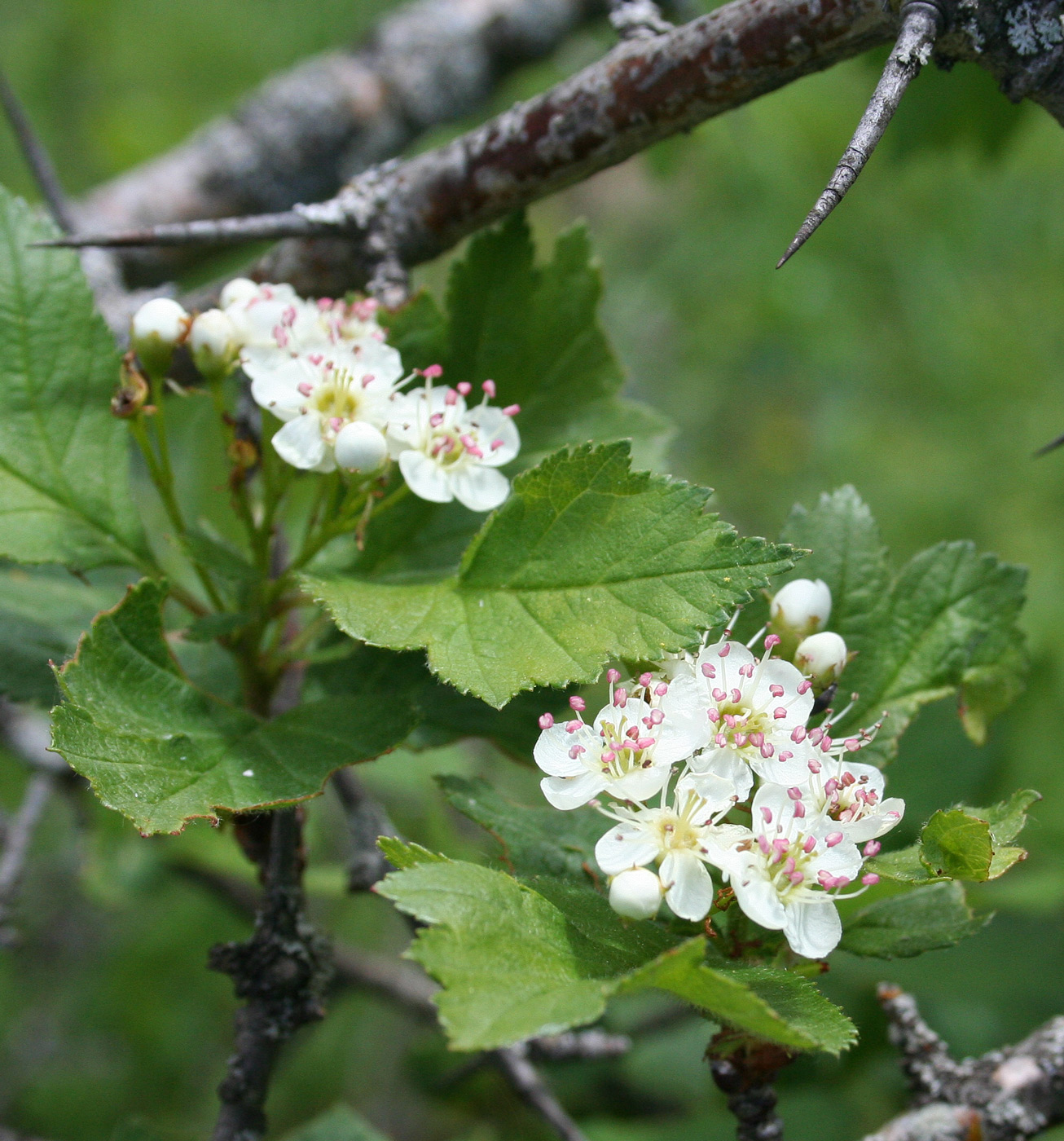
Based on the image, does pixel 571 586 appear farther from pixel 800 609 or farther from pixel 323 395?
pixel 323 395

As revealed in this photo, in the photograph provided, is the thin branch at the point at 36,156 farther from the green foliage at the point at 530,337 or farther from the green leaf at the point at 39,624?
the green foliage at the point at 530,337

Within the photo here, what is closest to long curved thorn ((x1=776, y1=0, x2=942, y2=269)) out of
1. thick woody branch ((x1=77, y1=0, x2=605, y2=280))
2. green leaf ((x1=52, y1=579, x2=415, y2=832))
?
green leaf ((x1=52, y1=579, x2=415, y2=832))

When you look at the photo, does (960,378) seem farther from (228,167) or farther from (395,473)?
(395,473)

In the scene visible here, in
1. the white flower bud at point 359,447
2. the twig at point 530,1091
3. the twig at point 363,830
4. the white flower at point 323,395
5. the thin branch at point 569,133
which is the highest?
the thin branch at point 569,133

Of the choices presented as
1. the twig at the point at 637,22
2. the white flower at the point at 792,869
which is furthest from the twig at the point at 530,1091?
the twig at the point at 637,22

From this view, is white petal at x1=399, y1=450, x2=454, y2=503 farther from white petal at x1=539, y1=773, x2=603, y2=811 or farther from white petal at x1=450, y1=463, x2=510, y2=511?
white petal at x1=539, y1=773, x2=603, y2=811

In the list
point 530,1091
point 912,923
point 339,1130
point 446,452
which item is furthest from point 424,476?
point 339,1130

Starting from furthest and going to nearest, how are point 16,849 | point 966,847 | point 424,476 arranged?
point 16,849
point 424,476
point 966,847
